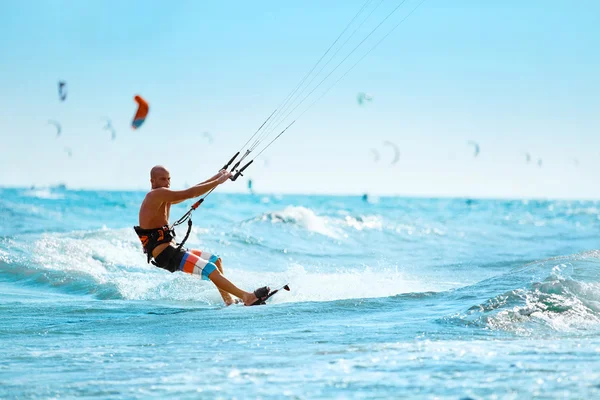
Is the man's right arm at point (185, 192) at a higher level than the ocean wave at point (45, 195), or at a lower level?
lower

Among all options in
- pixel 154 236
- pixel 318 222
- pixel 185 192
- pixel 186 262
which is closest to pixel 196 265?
pixel 186 262

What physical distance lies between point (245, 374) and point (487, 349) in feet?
5.93

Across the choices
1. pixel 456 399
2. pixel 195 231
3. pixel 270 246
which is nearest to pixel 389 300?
pixel 456 399

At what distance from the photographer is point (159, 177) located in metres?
7.90

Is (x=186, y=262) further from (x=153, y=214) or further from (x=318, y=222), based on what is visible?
(x=318, y=222)

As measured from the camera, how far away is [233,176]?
25.6 feet

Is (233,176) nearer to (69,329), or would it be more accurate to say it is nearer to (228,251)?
(69,329)

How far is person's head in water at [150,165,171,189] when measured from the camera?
790 centimetres

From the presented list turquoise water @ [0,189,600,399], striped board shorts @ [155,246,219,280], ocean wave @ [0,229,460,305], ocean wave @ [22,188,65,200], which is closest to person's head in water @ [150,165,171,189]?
striped board shorts @ [155,246,219,280]

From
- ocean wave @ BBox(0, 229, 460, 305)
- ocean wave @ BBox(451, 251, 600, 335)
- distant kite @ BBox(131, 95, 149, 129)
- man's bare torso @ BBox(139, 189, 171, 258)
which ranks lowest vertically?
ocean wave @ BBox(0, 229, 460, 305)

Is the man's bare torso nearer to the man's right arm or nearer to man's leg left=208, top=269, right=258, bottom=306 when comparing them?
the man's right arm

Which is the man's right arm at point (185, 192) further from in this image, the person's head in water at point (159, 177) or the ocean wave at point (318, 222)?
the ocean wave at point (318, 222)

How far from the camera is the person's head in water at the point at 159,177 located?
7.90 m

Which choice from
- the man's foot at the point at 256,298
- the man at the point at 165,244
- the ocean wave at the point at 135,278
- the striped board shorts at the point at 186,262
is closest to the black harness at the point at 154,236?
the man at the point at 165,244
